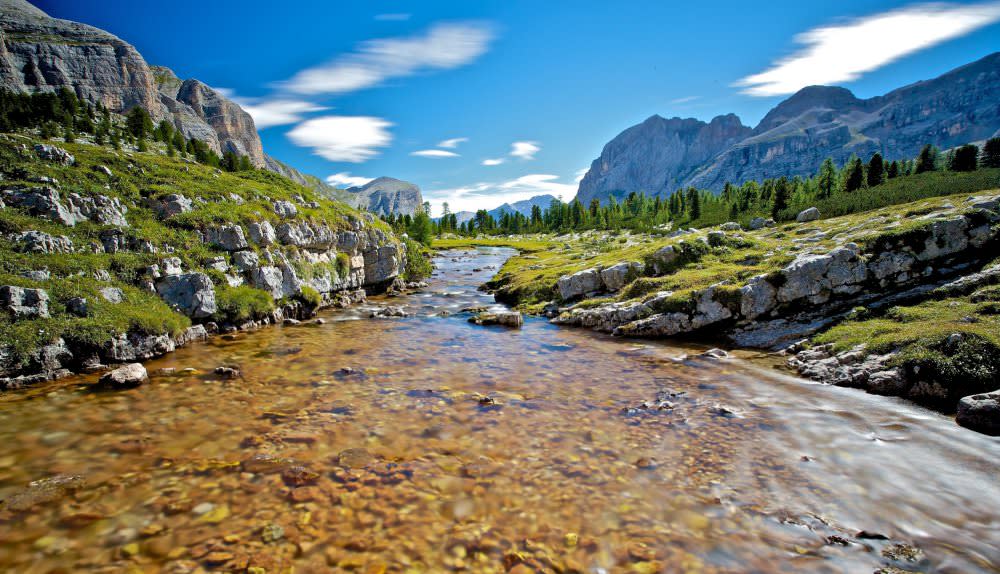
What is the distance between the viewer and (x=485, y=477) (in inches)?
412

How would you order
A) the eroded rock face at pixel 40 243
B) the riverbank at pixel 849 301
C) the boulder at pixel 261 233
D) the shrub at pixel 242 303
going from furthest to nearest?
the boulder at pixel 261 233 < the shrub at pixel 242 303 < the eroded rock face at pixel 40 243 < the riverbank at pixel 849 301

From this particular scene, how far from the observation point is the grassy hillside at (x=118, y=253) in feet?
61.0

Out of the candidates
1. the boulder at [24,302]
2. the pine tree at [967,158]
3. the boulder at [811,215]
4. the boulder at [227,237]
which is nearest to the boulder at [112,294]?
the boulder at [24,302]

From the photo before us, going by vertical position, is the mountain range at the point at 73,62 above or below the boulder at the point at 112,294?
above

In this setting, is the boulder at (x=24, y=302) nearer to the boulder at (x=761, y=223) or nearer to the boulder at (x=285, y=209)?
the boulder at (x=285, y=209)

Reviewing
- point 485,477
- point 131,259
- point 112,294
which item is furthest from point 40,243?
point 485,477

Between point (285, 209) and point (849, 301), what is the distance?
47.6m

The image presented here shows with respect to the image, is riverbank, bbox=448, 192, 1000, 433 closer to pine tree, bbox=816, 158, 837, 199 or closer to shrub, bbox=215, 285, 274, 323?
shrub, bbox=215, 285, 274, 323

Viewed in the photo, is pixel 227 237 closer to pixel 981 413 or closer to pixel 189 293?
pixel 189 293

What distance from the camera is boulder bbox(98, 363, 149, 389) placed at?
53.4 feet

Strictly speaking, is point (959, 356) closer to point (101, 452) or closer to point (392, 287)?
point (101, 452)

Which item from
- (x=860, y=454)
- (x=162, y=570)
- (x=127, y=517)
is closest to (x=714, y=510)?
(x=860, y=454)

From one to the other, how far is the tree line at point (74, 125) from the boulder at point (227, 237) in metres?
37.5

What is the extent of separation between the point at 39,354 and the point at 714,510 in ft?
86.5
